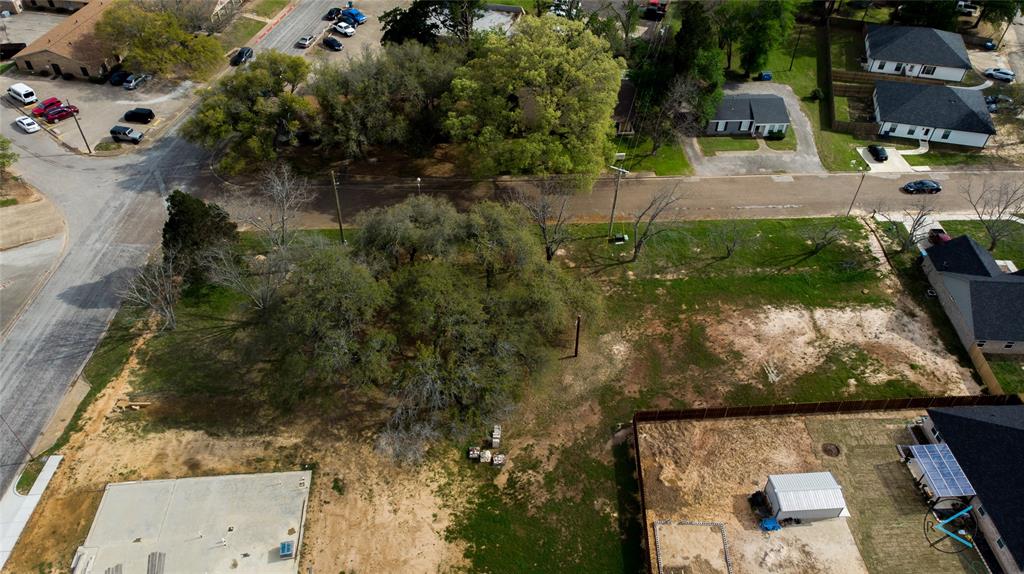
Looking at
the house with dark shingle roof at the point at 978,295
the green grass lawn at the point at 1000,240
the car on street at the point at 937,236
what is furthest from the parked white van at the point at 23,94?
the green grass lawn at the point at 1000,240

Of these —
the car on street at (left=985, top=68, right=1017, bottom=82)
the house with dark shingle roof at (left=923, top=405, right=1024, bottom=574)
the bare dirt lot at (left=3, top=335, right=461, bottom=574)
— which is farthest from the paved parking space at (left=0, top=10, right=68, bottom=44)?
the car on street at (left=985, top=68, right=1017, bottom=82)

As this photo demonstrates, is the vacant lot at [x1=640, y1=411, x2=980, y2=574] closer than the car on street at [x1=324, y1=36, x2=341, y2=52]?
Yes

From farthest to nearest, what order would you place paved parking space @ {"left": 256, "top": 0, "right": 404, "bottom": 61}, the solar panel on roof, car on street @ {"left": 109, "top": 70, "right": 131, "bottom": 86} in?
paved parking space @ {"left": 256, "top": 0, "right": 404, "bottom": 61}, car on street @ {"left": 109, "top": 70, "right": 131, "bottom": 86}, the solar panel on roof

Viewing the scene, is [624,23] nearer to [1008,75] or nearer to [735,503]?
[1008,75]

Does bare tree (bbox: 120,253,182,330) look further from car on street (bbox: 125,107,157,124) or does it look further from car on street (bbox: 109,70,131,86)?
car on street (bbox: 109,70,131,86)

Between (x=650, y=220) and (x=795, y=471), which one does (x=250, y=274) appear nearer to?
(x=650, y=220)

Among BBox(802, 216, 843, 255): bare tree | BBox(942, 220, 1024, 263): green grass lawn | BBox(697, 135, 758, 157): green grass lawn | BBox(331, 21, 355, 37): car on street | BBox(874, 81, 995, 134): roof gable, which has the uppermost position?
BBox(874, 81, 995, 134): roof gable

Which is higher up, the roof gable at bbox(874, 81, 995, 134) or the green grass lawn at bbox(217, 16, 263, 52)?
the roof gable at bbox(874, 81, 995, 134)
